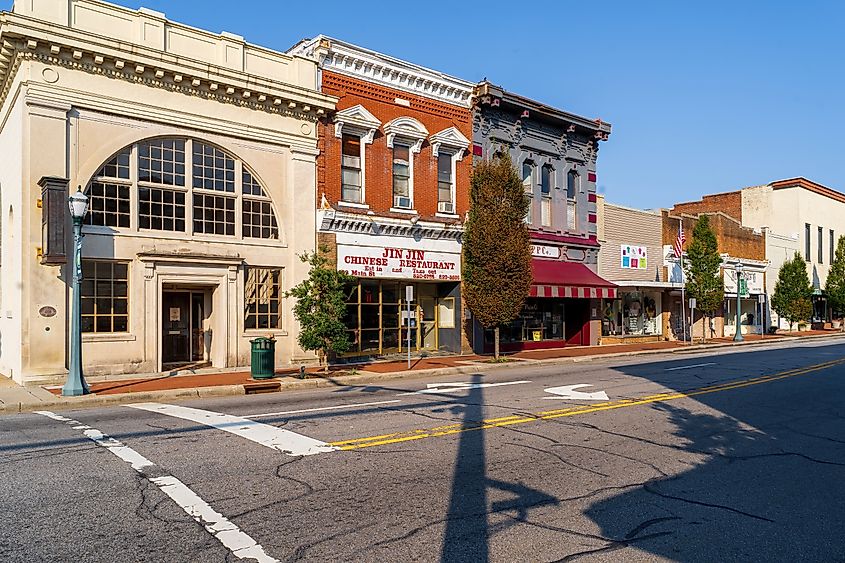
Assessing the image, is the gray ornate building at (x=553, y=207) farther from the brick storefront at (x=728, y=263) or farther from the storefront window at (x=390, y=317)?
the brick storefront at (x=728, y=263)

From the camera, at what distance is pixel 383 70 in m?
23.2

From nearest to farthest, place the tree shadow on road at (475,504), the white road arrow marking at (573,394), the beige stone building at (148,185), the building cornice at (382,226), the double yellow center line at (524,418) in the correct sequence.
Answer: the tree shadow on road at (475,504) < the double yellow center line at (524,418) < the white road arrow marking at (573,394) < the beige stone building at (148,185) < the building cornice at (382,226)

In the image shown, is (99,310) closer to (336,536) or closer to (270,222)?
(270,222)

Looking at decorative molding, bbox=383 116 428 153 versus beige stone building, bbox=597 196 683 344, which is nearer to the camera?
decorative molding, bbox=383 116 428 153

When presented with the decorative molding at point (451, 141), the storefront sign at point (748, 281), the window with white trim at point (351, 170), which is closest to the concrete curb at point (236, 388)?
the window with white trim at point (351, 170)

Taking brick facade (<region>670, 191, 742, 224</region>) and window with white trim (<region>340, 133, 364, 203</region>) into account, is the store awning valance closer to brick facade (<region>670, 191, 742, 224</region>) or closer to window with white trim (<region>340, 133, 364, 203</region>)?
window with white trim (<region>340, 133, 364, 203</region>)

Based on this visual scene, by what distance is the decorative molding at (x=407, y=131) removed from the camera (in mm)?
23375

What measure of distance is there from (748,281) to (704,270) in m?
11.1

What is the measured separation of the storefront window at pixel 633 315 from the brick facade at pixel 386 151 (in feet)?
37.5

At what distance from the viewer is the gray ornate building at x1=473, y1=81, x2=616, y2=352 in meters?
26.7

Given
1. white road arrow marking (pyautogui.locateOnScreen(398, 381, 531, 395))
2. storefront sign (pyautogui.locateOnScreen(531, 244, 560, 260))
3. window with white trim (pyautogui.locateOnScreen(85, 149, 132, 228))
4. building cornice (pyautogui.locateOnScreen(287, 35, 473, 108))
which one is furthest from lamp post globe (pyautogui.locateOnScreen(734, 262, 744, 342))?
window with white trim (pyautogui.locateOnScreen(85, 149, 132, 228))

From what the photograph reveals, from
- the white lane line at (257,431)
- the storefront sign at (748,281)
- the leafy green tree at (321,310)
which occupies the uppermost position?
the storefront sign at (748,281)

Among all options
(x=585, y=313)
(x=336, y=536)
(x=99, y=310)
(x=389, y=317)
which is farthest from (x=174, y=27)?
(x=585, y=313)

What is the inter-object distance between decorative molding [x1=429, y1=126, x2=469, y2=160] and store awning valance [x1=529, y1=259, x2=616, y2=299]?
522cm
